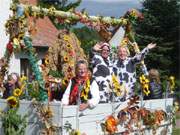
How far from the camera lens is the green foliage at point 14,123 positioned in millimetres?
6629

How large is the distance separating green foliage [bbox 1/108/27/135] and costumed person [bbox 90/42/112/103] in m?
1.64

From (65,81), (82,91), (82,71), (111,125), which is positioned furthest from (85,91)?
(65,81)

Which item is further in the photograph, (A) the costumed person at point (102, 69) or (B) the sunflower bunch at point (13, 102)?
(A) the costumed person at point (102, 69)

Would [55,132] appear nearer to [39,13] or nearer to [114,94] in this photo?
[114,94]

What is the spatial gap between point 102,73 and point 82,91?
1.30 m

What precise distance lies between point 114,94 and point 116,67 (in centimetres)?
125

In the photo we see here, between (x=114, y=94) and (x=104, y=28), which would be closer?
(x=114, y=94)

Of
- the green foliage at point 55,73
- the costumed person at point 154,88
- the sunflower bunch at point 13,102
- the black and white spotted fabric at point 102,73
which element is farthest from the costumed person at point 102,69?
the sunflower bunch at point 13,102

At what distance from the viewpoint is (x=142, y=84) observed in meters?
8.40

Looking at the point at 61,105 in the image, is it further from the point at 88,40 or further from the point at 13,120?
the point at 88,40

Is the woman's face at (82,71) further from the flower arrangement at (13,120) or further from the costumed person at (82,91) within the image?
the flower arrangement at (13,120)

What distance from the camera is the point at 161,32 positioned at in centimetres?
2612

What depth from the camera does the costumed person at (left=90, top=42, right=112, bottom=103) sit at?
806cm

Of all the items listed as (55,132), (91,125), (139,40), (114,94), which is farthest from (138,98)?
(139,40)
